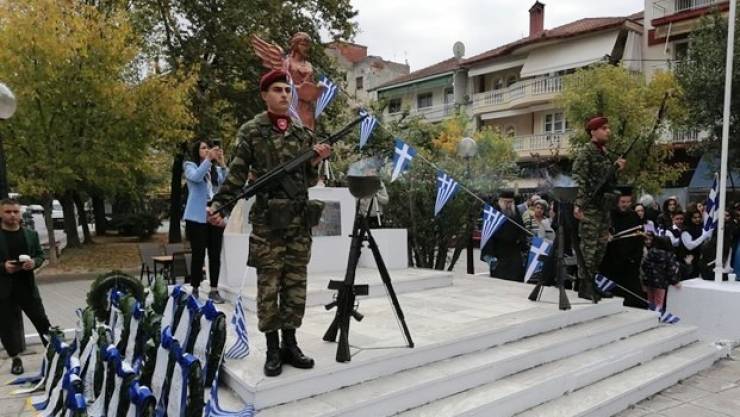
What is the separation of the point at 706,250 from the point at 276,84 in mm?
7734

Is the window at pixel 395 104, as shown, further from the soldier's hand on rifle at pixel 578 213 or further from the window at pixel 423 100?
the soldier's hand on rifle at pixel 578 213

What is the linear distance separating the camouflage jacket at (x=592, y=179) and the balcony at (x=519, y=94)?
20.0m

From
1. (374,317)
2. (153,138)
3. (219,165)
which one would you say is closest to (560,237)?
(374,317)

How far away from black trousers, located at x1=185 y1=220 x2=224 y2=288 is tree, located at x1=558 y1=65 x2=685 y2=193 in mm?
14184

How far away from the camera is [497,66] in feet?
93.1

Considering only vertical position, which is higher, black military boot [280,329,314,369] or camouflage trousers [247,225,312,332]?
camouflage trousers [247,225,312,332]

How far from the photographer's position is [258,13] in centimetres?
1596

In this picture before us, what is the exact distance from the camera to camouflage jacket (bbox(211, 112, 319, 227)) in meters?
3.65

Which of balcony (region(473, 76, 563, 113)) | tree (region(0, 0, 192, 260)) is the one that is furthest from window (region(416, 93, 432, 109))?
tree (region(0, 0, 192, 260))

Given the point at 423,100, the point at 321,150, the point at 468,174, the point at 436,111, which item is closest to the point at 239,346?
the point at 321,150

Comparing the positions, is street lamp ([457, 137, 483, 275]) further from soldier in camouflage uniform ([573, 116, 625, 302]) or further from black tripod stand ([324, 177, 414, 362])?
black tripod stand ([324, 177, 414, 362])

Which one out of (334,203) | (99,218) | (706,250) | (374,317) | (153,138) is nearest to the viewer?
(374,317)

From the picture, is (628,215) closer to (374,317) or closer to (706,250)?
(706,250)

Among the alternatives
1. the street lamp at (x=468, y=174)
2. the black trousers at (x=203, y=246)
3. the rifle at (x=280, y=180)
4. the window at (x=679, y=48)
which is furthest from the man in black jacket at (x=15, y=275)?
the window at (x=679, y=48)
